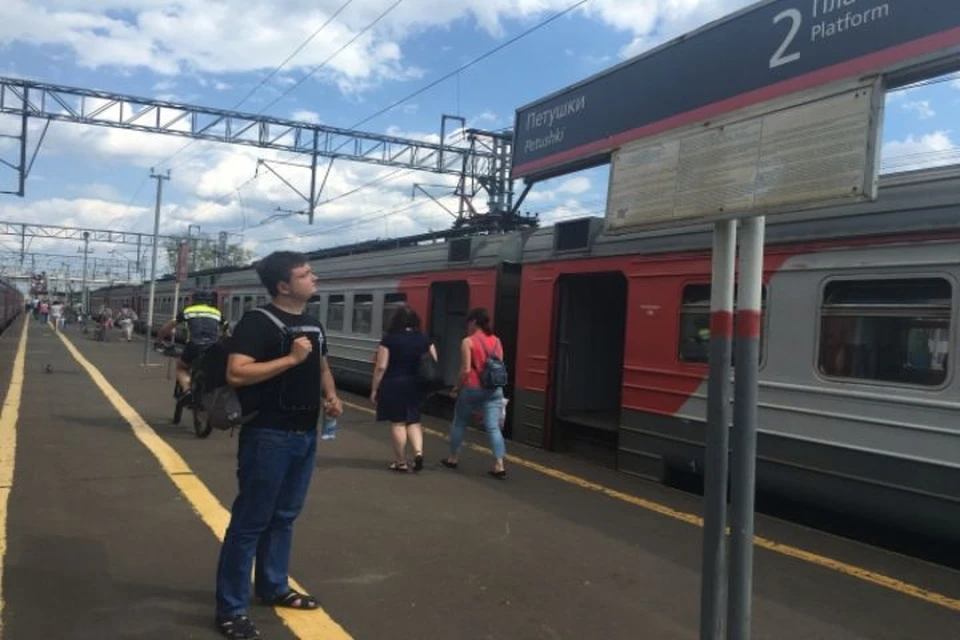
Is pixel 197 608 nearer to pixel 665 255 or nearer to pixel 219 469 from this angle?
pixel 219 469

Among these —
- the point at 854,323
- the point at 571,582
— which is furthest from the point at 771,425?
the point at 571,582

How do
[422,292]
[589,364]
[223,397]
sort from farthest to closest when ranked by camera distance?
[422,292] → [589,364] → [223,397]

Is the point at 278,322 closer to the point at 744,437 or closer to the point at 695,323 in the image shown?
the point at 744,437

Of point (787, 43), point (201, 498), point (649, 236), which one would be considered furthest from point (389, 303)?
A: point (787, 43)

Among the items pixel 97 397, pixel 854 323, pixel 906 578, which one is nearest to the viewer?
pixel 906 578

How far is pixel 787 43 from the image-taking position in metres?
3.21

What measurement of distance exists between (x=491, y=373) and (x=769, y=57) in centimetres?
489

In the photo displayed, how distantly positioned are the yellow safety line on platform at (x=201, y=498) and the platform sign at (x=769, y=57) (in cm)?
266

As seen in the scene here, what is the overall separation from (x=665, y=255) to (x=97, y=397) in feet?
30.1

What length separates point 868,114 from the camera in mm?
2348

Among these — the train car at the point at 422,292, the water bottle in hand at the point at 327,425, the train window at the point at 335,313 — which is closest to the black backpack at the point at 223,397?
the water bottle in hand at the point at 327,425

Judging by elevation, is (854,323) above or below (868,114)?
below

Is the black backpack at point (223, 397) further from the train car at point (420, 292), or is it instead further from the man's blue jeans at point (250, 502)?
the train car at point (420, 292)

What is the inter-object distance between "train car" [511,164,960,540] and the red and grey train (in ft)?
0.03
